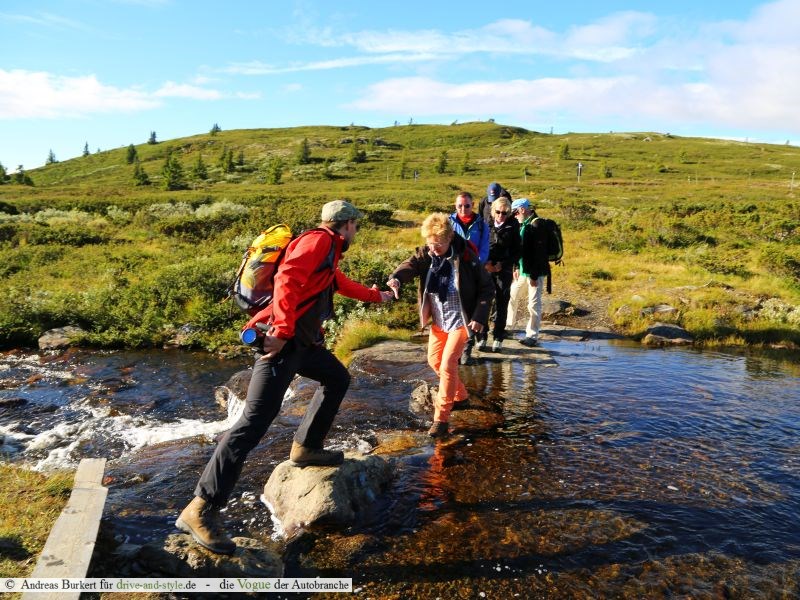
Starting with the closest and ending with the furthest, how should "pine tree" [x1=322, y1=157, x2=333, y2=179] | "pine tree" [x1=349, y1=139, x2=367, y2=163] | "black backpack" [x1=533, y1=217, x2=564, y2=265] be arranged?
"black backpack" [x1=533, y1=217, x2=564, y2=265] < "pine tree" [x1=322, y1=157, x2=333, y2=179] < "pine tree" [x1=349, y1=139, x2=367, y2=163]

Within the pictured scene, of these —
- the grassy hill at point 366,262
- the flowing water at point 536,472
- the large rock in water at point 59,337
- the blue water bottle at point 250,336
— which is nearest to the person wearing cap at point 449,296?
the flowing water at point 536,472

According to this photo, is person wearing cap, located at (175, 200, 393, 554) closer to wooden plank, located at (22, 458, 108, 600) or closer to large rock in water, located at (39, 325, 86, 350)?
wooden plank, located at (22, 458, 108, 600)

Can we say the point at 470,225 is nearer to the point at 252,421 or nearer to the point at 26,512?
the point at 252,421

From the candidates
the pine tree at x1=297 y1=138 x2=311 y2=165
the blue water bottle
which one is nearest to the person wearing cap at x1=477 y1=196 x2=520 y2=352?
the blue water bottle

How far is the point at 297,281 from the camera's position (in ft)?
12.0

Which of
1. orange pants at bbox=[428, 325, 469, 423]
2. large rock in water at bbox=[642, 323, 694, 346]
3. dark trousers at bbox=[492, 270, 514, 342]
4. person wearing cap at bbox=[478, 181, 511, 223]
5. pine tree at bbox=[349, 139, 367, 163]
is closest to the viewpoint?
orange pants at bbox=[428, 325, 469, 423]

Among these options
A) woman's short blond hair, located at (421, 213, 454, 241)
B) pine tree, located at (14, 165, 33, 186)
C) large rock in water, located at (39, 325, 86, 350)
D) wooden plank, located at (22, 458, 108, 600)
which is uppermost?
pine tree, located at (14, 165, 33, 186)

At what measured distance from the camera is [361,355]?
378 inches

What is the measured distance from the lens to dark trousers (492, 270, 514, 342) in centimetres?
859

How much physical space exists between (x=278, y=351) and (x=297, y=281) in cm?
50

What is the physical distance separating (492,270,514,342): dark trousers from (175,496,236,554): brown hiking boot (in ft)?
18.4

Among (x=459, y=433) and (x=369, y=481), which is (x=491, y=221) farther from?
(x=369, y=481)

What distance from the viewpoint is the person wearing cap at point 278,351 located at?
3611 mm

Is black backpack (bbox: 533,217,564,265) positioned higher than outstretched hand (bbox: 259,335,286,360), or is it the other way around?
black backpack (bbox: 533,217,564,265)
